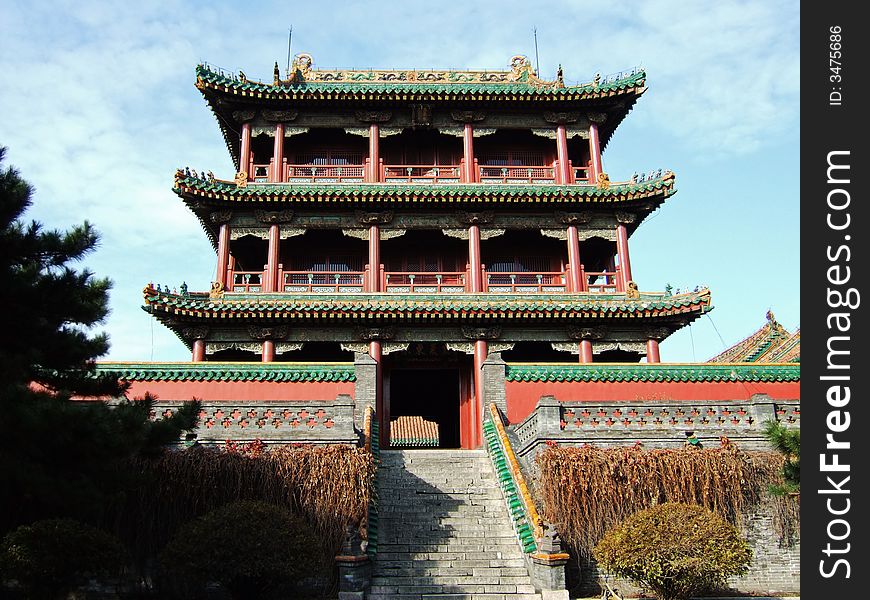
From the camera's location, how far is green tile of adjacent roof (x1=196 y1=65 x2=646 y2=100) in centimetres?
2142

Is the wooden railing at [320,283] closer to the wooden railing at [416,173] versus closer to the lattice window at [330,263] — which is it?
the lattice window at [330,263]

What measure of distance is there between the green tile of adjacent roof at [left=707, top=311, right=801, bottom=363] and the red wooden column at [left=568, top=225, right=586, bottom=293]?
5565 mm

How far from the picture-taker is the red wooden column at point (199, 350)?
18.9 m

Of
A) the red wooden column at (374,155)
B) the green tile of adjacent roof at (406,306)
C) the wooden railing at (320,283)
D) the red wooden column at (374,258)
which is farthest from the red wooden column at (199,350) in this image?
the red wooden column at (374,155)

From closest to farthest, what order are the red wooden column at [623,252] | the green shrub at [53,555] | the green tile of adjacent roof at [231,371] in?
1. the green shrub at [53,555]
2. the green tile of adjacent roof at [231,371]
3. the red wooden column at [623,252]

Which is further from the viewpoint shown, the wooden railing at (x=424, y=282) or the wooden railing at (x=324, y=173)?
the wooden railing at (x=324, y=173)

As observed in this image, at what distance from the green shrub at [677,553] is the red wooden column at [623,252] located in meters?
11.3

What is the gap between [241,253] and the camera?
2252 centimetres

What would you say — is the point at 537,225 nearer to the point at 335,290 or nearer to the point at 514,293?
the point at 514,293

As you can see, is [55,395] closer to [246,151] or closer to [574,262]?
[246,151]

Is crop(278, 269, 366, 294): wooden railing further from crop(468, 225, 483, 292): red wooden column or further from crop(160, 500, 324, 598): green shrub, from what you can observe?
crop(160, 500, 324, 598): green shrub

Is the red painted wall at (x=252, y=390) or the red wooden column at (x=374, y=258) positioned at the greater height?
the red wooden column at (x=374, y=258)

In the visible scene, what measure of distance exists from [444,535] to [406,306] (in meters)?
8.10

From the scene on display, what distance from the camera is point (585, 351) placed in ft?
63.5
